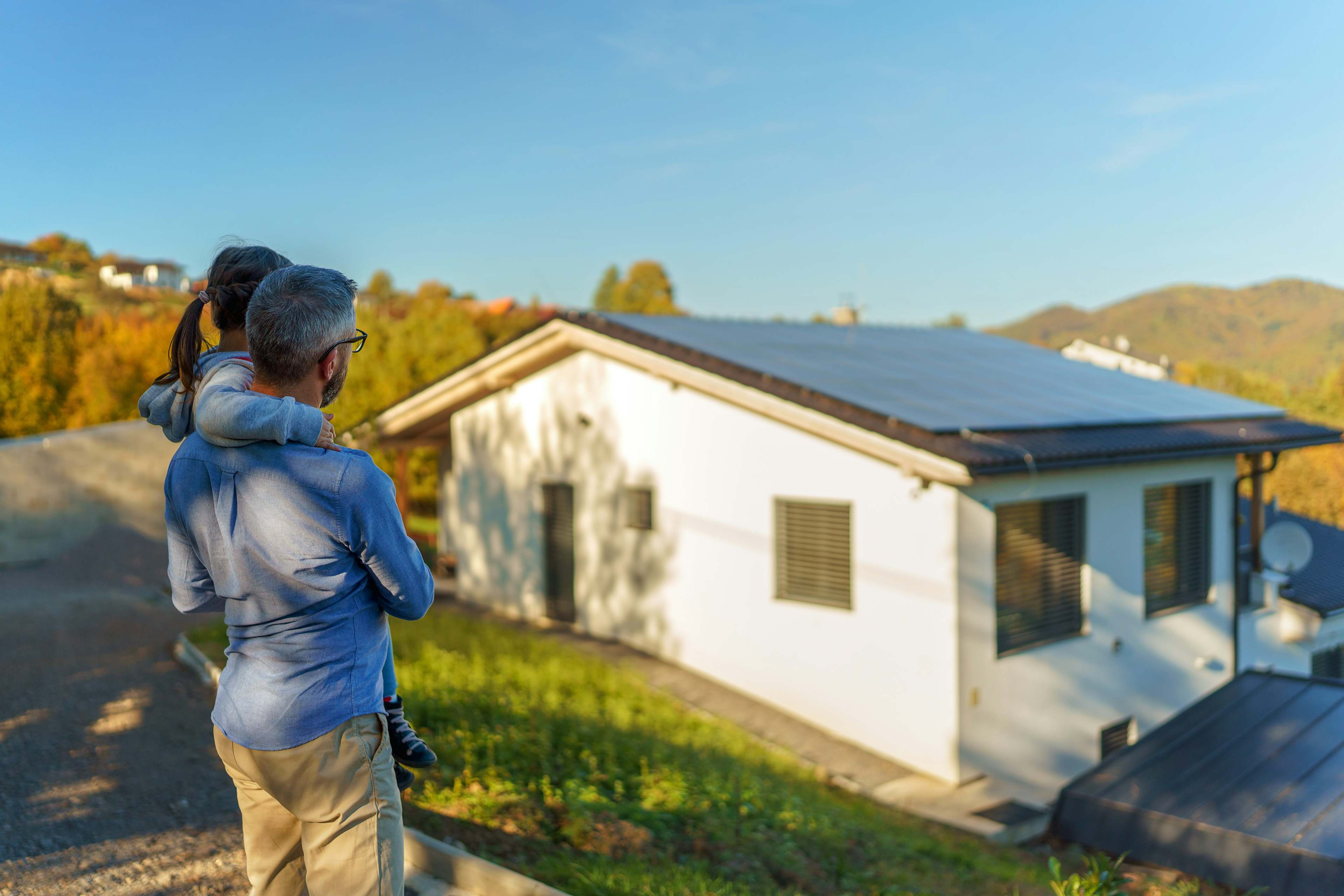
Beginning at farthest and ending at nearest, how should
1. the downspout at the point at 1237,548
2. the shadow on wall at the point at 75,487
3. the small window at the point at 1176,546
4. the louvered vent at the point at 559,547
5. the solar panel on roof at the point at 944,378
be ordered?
the shadow on wall at the point at 75,487
the louvered vent at the point at 559,547
the downspout at the point at 1237,548
the small window at the point at 1176,546
the solar panel on roof at the point at 944,378

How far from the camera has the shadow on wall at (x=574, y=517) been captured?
11.6 meters

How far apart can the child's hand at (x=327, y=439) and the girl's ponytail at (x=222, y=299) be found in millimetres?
464

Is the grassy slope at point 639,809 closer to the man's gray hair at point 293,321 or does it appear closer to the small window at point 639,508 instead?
the man's gray hair at point 293,321

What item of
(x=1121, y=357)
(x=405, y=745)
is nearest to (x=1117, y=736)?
(x=405, y=745)

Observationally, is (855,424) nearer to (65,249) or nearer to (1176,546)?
(1176,546)

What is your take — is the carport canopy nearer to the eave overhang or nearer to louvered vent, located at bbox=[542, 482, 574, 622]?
the eave overhang

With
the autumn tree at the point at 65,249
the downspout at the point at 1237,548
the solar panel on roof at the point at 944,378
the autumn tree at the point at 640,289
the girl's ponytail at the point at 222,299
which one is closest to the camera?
the girl's ponytail at the point at 222,299

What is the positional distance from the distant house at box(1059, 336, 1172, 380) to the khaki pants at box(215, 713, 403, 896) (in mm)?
42635

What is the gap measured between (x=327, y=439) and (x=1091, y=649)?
10.3 metres

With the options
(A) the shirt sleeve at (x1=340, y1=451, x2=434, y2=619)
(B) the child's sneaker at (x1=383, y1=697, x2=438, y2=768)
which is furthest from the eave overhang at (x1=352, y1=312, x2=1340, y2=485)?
(A) the shirt sleeve at (x1=340, y1=451, x2=434, y2=619)

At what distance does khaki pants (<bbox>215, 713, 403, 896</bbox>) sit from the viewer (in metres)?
1.87

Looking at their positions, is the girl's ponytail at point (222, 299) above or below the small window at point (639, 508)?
above

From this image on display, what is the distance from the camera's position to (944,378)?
12.0 m

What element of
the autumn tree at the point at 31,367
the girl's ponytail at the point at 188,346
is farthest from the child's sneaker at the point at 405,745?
the autumn tree at the point at 31,367
